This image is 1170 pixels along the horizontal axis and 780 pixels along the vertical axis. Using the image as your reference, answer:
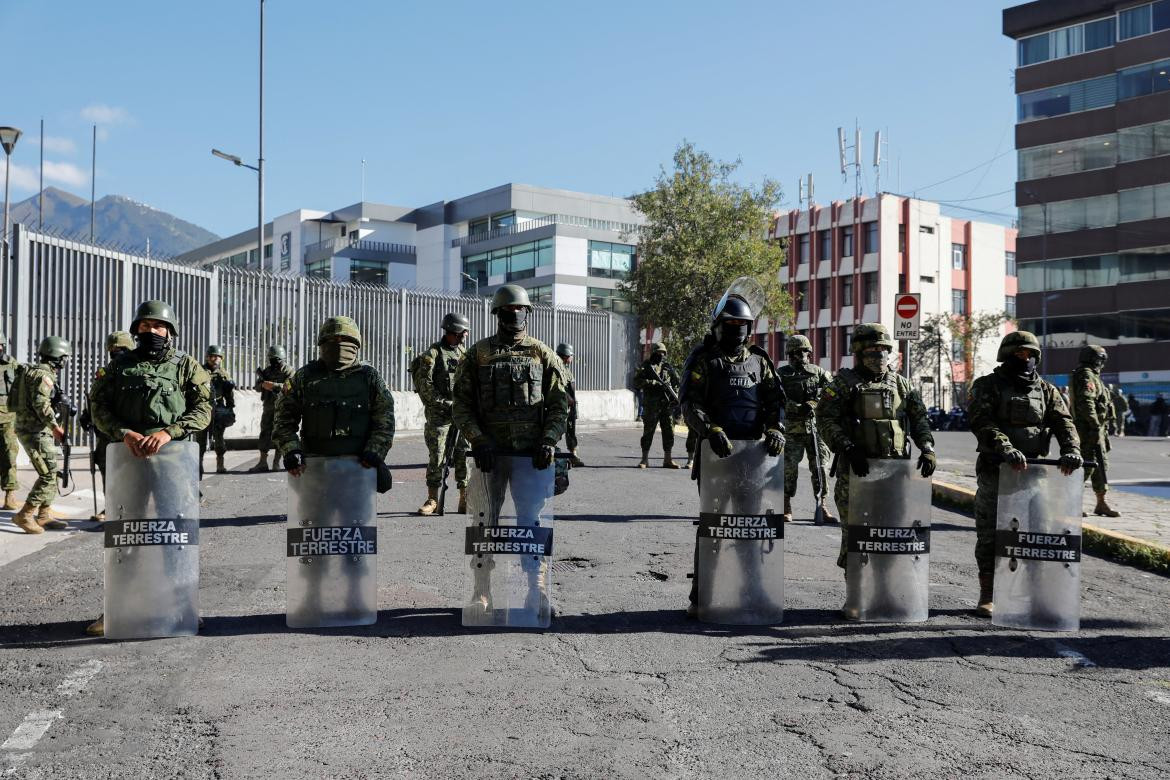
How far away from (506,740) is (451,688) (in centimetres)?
79

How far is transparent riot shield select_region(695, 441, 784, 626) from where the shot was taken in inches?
255

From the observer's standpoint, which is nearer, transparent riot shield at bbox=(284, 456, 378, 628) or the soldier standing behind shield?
transparent riot shield at bbox=(284, 456, 378, 628)

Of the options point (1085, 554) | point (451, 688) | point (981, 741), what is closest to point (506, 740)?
point (451, 688)

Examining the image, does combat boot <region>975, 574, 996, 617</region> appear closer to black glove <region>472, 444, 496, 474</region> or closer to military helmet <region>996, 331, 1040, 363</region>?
military helmet <region>996, 331, 1040, 363</region>

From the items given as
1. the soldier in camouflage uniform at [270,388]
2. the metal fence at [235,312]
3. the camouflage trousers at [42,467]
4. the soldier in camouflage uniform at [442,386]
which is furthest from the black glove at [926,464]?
the metal fence at [235,312]

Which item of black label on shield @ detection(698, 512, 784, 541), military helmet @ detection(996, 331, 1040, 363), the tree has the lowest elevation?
black label on shield @ detection(698, 512, 784, 541)

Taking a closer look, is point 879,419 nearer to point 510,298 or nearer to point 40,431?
point 510,298

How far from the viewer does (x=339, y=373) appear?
6715 millimetres

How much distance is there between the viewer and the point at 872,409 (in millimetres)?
7188

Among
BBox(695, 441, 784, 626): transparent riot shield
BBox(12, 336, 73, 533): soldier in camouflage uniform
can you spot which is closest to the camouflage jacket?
BBox(695, 441, 784, 626): transparent riot shield

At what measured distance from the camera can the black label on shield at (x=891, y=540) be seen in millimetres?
6695

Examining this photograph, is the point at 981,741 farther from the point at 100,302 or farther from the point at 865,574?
the point at 100,302

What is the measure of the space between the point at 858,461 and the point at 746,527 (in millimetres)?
838

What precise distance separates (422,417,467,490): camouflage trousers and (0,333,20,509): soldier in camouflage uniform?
3.94m
